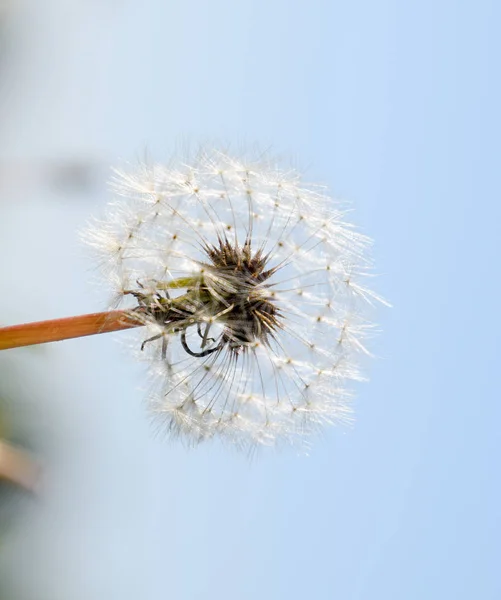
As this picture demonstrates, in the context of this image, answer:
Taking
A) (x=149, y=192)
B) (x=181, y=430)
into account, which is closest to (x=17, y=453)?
(x=181, y=430)

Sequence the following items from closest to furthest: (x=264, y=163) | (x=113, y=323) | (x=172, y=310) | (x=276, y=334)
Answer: (x=113, y=323)
(x=172, y=310)
(x=276, y=334)
(x=264, y=163)

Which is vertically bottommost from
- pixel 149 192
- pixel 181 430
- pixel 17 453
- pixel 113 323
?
pixel 17 453

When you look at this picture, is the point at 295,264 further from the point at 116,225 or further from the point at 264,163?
the point at 116,225

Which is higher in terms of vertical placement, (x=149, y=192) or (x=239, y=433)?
(x=149, y=192)

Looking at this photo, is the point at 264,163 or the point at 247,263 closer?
the point at 247,263

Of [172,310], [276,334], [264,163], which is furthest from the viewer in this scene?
[264,163]

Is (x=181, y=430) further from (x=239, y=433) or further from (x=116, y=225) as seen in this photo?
(x=116, y=225)

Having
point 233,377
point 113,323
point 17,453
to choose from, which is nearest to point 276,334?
point 233,377
